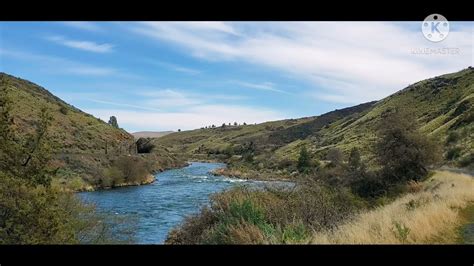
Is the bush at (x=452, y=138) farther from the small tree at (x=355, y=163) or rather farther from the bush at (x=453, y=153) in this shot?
the small tree at (x=355, y=163)

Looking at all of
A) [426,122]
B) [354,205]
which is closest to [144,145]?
[426,122]

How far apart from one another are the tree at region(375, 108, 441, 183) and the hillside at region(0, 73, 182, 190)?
1694 cm

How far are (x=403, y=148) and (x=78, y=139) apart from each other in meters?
32.2

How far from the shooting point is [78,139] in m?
44.0

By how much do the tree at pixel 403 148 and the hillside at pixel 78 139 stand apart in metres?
16.9

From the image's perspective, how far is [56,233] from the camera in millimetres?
11156

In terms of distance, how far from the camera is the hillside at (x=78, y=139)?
30.7 m

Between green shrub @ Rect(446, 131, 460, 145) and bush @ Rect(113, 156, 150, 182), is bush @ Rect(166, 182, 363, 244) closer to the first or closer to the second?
green shrub @ Rect(446, 131, 460, 145)

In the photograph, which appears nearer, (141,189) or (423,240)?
(423,240)
